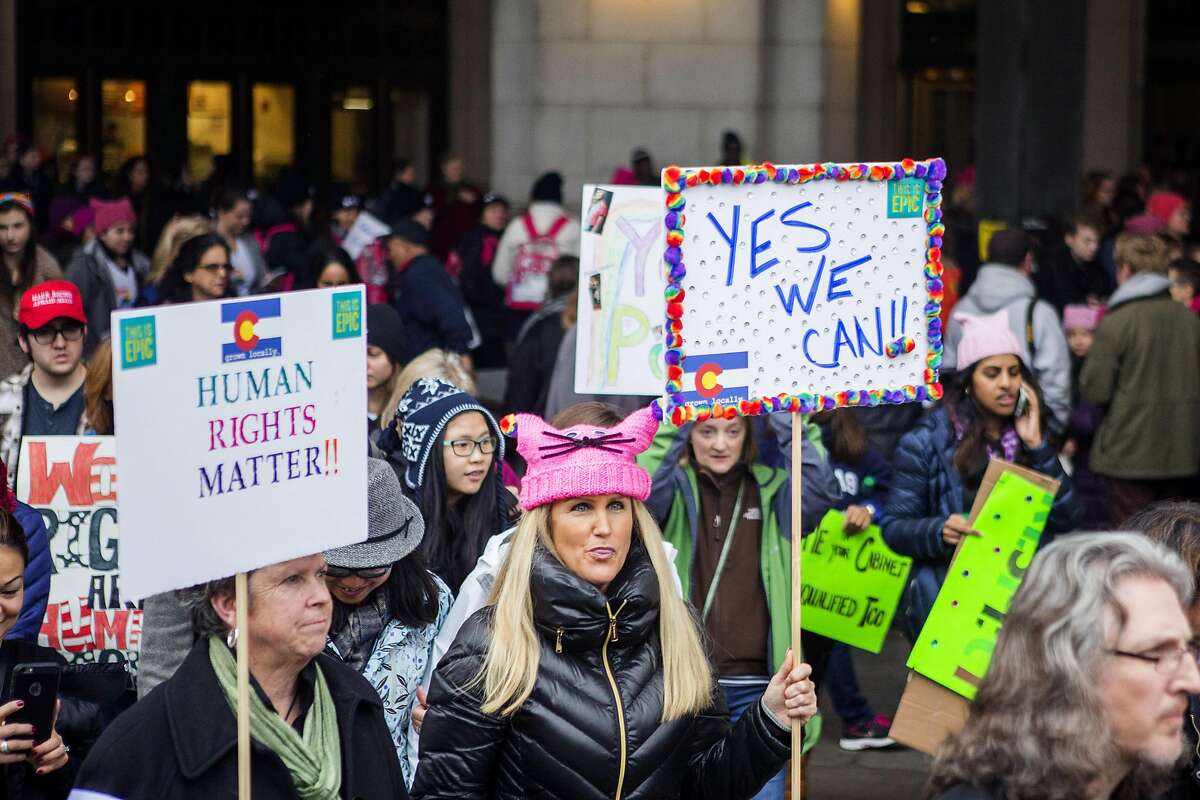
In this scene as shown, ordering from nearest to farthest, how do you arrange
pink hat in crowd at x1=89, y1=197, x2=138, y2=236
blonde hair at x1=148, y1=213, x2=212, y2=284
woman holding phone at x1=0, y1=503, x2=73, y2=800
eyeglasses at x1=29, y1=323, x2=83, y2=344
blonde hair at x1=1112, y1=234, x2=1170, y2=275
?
woman holding phone at x1=0, y1=503, x2=73, y2=800
eyeglasses at x1=29, y1=323, x2=83, y2=344
blonde hair at x1=1112, y1=234, x2=1170, y2=275
blonde hair at x1=148, y1=213, x2=212, y2=284
pink hat in crowd at x1=89, y1=197, x2=138, y2=236

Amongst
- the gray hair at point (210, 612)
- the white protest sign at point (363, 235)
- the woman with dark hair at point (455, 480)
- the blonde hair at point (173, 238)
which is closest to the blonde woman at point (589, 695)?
the gray hair at point (210, 612)

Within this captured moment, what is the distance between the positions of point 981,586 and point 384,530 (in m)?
2.03

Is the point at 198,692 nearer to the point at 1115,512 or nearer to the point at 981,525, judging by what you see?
the point at 981,525

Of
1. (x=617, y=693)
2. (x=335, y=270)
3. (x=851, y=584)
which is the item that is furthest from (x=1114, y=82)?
(x=617, y=693)

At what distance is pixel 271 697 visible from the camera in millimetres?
3779

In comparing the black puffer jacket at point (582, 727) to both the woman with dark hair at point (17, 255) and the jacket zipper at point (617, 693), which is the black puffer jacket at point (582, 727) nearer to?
the jacket zipper at point (617, 693)

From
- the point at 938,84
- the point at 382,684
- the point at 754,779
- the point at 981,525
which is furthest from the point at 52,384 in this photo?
the point at 938,84

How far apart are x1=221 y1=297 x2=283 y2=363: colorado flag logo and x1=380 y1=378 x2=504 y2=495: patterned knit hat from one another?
213 cm

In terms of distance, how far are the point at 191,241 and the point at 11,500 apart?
435cm

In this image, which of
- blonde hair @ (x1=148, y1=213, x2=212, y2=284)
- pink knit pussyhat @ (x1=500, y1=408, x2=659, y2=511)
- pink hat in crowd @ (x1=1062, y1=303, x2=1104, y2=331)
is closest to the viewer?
pink knit pussyhat @ (x1=500, y1=408, x2=659, y2=511)

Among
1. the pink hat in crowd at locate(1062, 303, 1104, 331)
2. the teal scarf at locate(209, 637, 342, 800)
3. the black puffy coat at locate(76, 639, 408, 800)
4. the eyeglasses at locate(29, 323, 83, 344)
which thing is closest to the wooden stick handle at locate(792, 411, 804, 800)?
the black puffy coat at locate(76, 639, 408, 800)

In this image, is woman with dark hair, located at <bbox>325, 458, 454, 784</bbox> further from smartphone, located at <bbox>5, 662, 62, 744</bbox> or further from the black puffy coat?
→ the black puffy coat

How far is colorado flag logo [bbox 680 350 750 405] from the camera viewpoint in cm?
459

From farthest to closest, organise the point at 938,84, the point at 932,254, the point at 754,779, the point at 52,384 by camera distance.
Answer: the point at 938,84 → the point at 52,384 → the point at 932,254 → the point at 754,779
